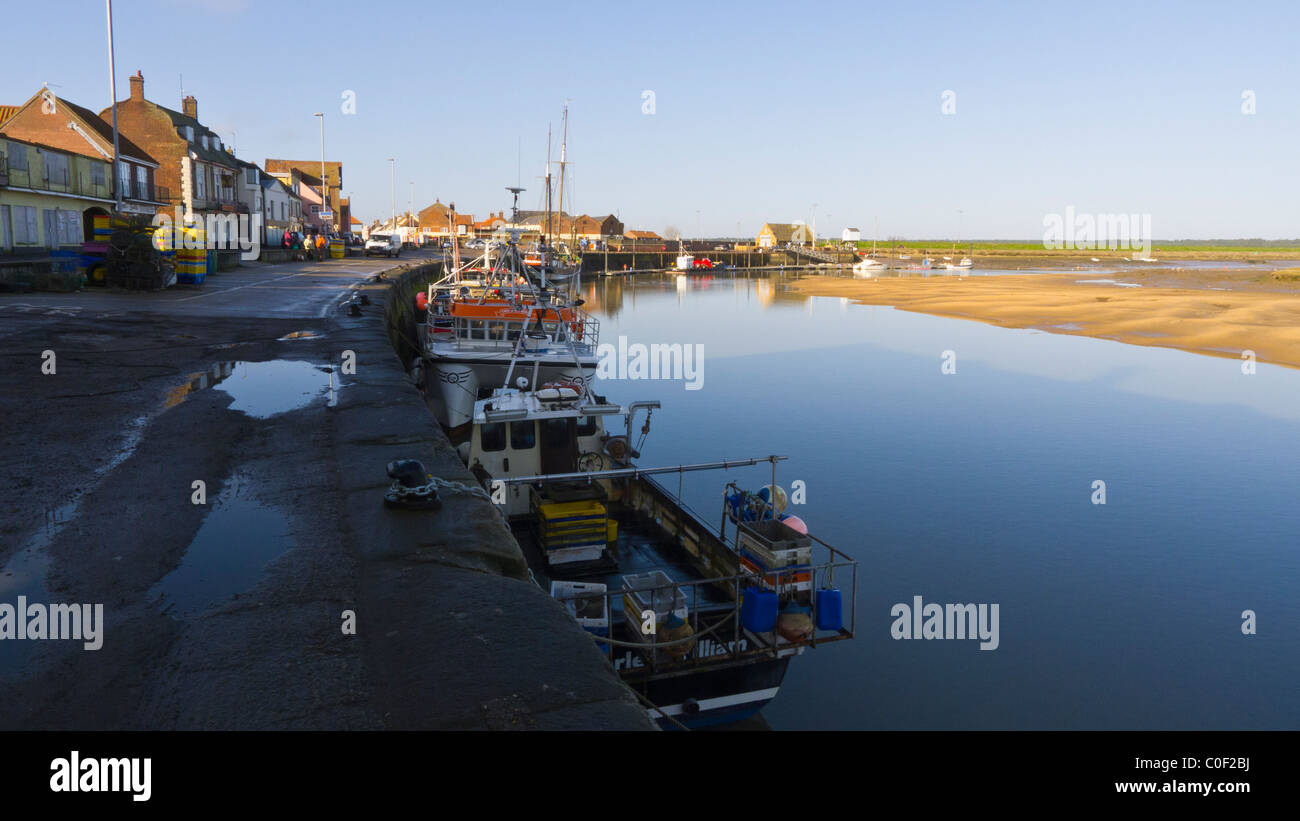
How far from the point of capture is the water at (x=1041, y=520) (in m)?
11.0

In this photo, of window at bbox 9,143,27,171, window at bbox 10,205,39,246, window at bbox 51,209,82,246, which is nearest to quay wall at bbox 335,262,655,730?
window at bbox 9,143,27,171

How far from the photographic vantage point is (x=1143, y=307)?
178ft

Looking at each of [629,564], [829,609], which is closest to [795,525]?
[829,609]

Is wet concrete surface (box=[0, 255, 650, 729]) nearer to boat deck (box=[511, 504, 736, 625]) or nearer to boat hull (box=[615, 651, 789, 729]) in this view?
boat deck (box=[511, 504, 736, 625])

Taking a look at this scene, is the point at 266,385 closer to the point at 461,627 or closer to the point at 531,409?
the point at 531,409

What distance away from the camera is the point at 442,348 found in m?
19.4

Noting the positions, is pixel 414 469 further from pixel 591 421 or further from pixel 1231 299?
pixel 1231 299

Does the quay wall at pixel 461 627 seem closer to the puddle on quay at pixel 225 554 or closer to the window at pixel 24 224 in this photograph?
the puddle on quay at pixel 225 554

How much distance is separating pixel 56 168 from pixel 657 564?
41049 millimetres

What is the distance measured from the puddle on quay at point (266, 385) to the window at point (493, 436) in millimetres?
2254

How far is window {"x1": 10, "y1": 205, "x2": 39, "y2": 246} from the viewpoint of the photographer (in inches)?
1458
